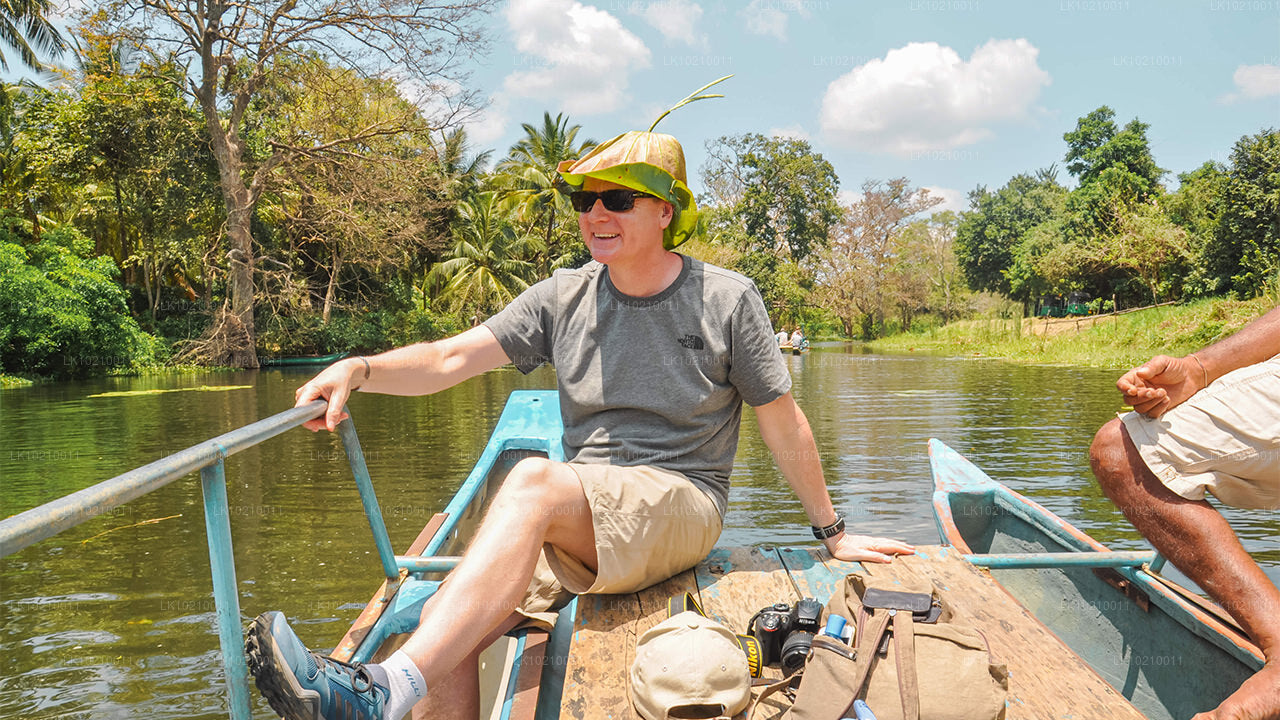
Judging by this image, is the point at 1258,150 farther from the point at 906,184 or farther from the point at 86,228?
the point at 86,228

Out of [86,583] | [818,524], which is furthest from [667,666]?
[86,583]

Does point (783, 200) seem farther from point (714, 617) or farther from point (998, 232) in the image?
point (714, 617)

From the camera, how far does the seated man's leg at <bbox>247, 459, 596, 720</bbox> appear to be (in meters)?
1.17

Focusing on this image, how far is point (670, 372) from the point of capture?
6.57 ft

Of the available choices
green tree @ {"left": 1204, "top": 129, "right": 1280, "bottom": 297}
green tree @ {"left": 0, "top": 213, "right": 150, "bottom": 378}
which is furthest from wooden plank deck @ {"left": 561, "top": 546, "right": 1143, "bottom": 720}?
green tree @ {"left": 1204, "top": 129, "right": 1280, "bottom": 297}

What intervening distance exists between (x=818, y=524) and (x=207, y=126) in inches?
883

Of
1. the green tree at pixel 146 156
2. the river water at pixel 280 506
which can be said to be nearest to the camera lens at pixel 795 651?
the river water at pixel 280 506

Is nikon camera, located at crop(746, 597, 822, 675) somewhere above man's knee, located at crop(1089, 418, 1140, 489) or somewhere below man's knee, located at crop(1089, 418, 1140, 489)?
below

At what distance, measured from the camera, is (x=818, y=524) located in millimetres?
2172

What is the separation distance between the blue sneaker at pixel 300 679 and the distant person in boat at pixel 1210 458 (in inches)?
63.4

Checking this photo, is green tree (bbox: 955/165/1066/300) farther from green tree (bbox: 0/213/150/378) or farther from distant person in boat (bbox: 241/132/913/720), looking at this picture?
distant person in boat (bbox: 241/132/913/720)

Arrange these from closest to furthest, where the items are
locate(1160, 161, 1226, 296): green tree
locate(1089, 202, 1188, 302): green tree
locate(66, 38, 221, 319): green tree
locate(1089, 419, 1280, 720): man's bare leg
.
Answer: locate(1089, 419, 1280, 720): man's bare leg
locate(66, 38, 221, 319): green tree
locate(1160, 161, 1226, 296): green tree
locate(1089, 202, 1188, 302): green tree

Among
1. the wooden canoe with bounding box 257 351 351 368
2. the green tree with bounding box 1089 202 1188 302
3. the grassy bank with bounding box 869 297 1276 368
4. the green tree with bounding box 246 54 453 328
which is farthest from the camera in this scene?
the green tree with bounding box 1089 202 1188 302

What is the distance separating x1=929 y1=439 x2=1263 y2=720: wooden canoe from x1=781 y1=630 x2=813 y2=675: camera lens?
960 mm
